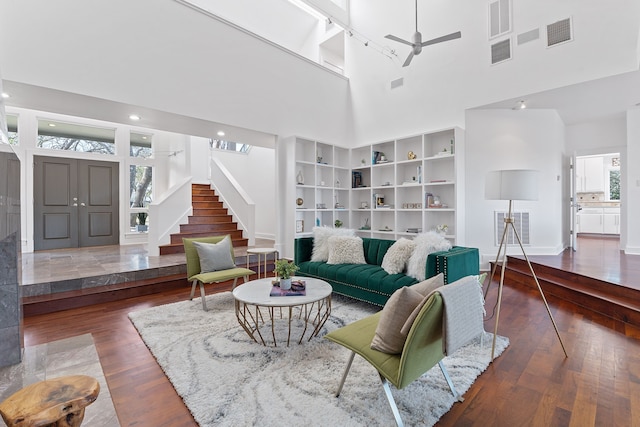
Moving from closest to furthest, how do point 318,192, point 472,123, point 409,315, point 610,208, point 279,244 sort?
point 409,315
point 472,123
point 279,244
point 318,192
point 610,208

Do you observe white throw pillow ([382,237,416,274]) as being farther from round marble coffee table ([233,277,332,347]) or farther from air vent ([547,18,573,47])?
air vent ([547,18,573,47])

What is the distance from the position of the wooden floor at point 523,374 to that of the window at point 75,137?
476cm

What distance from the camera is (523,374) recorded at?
2236mm

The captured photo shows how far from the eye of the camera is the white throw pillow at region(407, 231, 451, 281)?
123 inches

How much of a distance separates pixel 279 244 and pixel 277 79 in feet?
10.5

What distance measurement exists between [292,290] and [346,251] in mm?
1364

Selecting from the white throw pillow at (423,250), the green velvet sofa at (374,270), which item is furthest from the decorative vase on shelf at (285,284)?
the white throw pillow at (423,250)

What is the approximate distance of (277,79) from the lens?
5.82 m

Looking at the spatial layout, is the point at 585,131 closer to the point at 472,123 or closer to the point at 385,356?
the point at 472,123

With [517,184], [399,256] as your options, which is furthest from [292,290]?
[517,184]

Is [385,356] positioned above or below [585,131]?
below

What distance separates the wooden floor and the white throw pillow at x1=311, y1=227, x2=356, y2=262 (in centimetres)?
206

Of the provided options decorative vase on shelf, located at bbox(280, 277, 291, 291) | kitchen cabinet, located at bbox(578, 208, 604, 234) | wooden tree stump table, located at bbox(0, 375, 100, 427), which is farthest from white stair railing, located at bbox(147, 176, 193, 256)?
kitchen cabinet, located at bbox(578, 208, 604, 234)

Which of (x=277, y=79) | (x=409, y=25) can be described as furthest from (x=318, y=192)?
(x=409, y=25)
